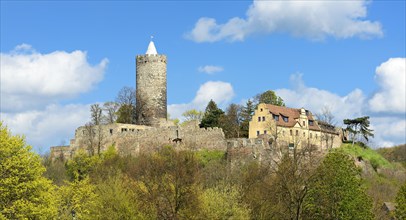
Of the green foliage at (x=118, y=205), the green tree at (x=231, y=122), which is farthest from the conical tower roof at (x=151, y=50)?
the green foliage at (x=118, y=205)

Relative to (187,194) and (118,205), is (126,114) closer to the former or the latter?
(118,205)

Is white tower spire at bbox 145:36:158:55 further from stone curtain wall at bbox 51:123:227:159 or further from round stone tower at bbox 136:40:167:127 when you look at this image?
stone curtain wall at bbox 51:123:227:159

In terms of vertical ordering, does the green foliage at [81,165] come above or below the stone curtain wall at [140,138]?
below

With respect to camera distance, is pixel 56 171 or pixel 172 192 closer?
pixel 172 192

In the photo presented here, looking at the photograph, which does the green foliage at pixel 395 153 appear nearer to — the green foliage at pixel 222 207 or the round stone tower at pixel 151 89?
the round stone tower at pixel 151 89

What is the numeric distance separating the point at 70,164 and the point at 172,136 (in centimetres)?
954

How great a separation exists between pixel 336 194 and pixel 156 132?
28284 mm

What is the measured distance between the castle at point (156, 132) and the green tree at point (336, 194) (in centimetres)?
1748

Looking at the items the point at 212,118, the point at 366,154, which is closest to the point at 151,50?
the point at 212,118

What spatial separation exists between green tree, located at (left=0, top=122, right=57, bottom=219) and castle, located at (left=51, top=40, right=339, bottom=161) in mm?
27595

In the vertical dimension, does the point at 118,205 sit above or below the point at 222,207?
above

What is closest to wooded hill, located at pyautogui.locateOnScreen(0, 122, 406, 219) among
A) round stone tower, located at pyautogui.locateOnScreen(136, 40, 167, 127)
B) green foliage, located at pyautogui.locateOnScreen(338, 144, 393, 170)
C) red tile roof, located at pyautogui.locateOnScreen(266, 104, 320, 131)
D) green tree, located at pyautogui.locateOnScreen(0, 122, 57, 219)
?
green tree, located at pyautogui.locateOnScreen(0, 122, 57, 219)

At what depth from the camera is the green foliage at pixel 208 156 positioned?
63.3 metres

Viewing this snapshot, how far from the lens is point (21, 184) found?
116ft
